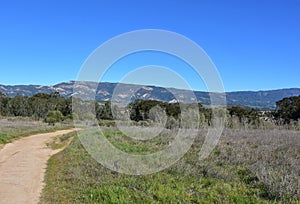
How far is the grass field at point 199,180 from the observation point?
8539 mm

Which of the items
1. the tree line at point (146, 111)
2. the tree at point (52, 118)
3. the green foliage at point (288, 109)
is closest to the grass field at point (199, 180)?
the tree line at point (146, 111)

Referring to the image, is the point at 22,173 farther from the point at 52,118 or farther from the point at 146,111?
the point at 146,111

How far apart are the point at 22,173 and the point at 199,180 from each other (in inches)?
292

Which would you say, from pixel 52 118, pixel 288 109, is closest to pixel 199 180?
pixel 288 109

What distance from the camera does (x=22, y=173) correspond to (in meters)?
13.5

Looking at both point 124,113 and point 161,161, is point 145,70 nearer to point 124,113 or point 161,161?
point 161,161

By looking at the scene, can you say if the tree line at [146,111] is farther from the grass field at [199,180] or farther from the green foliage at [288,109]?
the grass field at [199,180]

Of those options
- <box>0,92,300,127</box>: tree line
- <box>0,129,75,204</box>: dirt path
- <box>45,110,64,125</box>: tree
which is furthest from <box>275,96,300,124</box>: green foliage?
<box>45,110,64,125</box>: tree

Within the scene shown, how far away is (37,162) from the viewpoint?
16.6 m

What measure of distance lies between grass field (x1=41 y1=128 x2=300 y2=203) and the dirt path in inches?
17.9

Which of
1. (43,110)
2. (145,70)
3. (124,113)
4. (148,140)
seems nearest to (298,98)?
(124,113)

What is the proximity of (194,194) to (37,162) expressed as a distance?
10.3 meters

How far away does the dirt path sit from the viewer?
9.98 meters

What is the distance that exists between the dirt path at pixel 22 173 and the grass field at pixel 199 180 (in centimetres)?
45
